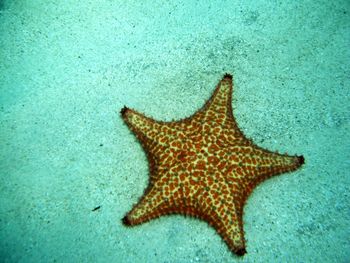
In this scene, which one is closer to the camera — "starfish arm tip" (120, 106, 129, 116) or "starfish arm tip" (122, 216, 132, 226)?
"starfish arm tip" (122, 216, 132, 226)

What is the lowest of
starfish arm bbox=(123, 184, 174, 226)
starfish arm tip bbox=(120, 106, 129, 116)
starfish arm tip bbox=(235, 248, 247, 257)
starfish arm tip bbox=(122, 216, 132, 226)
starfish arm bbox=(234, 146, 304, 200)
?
starfish arm tip bbox=(235, 248, 247, 257)

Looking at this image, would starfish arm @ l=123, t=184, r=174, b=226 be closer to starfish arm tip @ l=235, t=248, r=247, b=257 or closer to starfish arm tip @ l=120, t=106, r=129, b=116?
starfish arm tip @ l=235, t=248, r=247, b=257

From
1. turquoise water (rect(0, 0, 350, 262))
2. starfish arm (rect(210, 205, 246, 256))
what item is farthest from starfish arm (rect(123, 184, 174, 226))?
starfish arm (rect(210, 205, 246, 256))

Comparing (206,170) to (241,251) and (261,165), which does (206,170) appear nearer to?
(261,165)

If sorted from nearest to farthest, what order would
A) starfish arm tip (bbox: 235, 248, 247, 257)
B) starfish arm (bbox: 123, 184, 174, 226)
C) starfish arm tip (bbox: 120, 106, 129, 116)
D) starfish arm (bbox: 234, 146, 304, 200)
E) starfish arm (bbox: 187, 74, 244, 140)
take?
starfish arm tip (bbox: 235, 248, 247, 257)
starfish arm (bbox: 123, 184, 174, 226)
starfish arm (bbox: 234, 146, 304, 200)
starfish arm (bbox: 187, 74, 244, 140)
starfish arm tip (bbox: 120, 106, 129, 116)

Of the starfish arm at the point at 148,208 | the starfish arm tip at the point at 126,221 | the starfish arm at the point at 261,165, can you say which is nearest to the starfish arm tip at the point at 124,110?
the starfish arm at the point at 148,208

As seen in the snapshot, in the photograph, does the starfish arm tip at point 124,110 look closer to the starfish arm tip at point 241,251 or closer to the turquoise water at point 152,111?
the turquoise water at point 152,111
